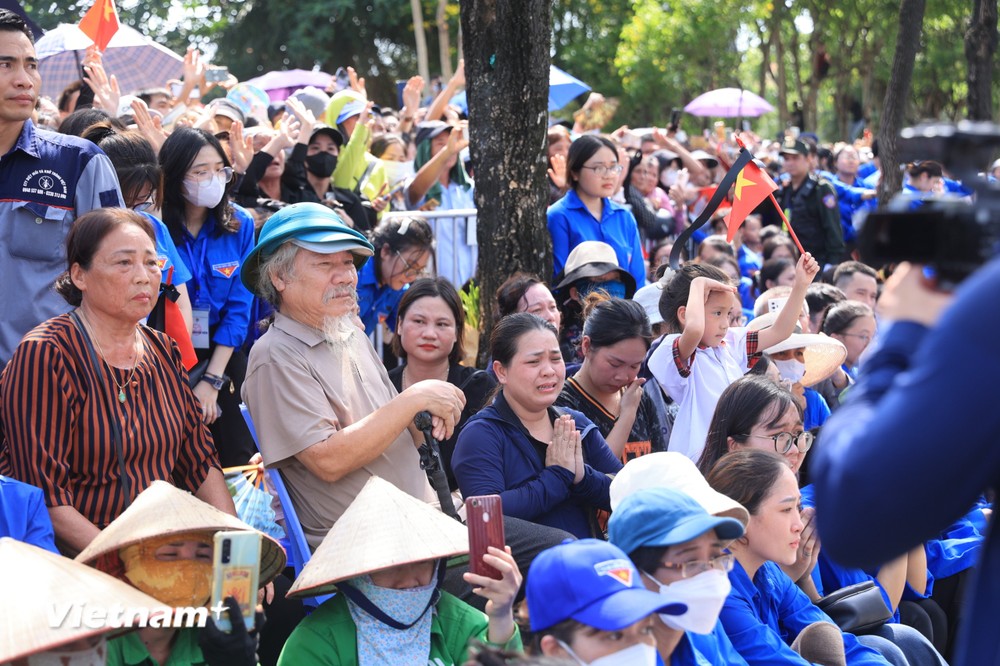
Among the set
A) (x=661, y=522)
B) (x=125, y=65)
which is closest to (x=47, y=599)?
(x=661, y=522)

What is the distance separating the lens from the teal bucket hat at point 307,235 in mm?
4258

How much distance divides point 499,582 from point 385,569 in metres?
0.41

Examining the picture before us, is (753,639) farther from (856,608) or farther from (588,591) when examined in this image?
(588,591)

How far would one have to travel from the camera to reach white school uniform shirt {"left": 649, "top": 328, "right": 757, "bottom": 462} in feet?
17.9

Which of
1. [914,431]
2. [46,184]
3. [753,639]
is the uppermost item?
[46,184]

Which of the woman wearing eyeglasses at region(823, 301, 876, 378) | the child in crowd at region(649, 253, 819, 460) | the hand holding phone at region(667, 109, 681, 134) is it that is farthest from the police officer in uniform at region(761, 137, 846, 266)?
the child in crowd at region(649, 253, 819, 460)

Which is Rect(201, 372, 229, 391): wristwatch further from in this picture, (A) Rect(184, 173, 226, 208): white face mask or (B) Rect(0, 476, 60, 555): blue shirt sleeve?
(B) Rect(0, 476, 60, 555): blue shirt sleeve

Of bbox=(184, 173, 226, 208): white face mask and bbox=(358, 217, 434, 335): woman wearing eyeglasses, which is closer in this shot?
bbox=(184, 173, 226, 208): white face mask

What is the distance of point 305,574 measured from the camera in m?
3.55

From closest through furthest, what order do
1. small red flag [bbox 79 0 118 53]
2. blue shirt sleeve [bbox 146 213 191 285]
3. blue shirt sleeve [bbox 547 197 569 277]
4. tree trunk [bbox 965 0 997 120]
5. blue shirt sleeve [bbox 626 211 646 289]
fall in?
1. blue shirt sleeve [bbox 146 213 191 285]
2. blue shirt sleeve [bbox 547 197 569 277]
3. blue shirt sleeve [bbox 626 211 646 289]
4. small red flag [bbox 79 0 118 53]
5. tree trunk [bbox 965 0 997 120]

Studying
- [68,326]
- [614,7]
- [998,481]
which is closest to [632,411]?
[68,326]

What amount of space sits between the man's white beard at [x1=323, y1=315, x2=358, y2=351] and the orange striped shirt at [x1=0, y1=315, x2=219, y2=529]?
1.95ft

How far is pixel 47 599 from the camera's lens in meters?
2.88

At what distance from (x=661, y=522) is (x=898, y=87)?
8388mm
